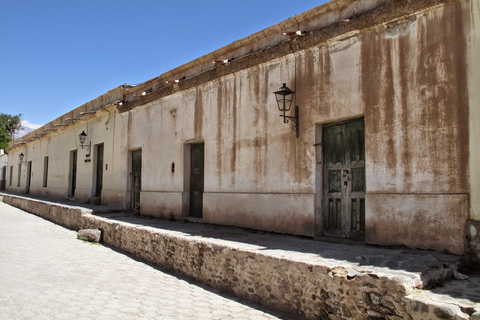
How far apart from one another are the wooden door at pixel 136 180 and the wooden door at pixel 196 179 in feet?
9.58

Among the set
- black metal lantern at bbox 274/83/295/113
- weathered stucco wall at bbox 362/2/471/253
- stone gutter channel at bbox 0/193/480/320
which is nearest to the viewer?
stone gutter channel at bbox 0/193/480/320

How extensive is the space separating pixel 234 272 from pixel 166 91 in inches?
255

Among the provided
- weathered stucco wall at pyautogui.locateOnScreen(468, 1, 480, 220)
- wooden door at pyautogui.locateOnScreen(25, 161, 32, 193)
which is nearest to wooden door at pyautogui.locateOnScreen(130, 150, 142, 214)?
weathered stucco wall at pyautogui.locateOnScreen(468, 1, 480, 220)

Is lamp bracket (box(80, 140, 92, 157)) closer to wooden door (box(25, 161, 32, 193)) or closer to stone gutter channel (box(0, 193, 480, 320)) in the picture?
stone gutter channel (box(0, 193, 480, 320))

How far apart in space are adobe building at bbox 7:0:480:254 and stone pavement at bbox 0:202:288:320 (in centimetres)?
211

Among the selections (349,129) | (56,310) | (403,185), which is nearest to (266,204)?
(349,129)

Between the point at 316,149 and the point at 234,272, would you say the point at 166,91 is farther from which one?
the point at 234,272

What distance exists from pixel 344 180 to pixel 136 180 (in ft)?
25.9

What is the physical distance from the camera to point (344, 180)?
628 cm

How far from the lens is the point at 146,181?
1147cm

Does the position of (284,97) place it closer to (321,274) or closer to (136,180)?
(321,274)

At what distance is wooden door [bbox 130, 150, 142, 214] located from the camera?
40.0 ft

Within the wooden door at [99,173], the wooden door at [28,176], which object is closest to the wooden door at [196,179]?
the wooden door at [99,173]

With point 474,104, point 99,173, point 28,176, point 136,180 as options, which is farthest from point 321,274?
point 28,176
